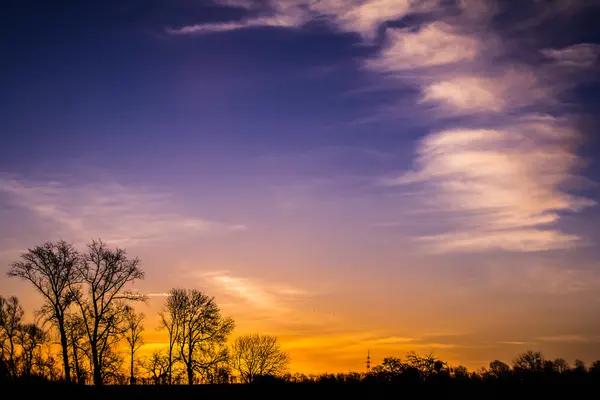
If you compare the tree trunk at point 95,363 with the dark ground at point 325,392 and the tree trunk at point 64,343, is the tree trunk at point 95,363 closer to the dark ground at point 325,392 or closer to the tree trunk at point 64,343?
the tree trunk at point 64,343

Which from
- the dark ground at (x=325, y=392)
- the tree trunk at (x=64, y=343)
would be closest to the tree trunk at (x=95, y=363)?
the tree trunk at (x=64, y=343)

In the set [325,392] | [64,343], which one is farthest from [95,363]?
[325,392]

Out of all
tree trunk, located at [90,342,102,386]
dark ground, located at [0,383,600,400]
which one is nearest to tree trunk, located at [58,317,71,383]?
tree trunk, located at [90,342,102,386]

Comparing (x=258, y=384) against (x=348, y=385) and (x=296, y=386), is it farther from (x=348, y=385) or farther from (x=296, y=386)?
(x=348, y=385)

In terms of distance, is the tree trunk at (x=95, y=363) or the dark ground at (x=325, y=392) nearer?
the dark ground at (x=325, y=392)

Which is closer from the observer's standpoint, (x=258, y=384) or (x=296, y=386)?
(x=296, y=386)

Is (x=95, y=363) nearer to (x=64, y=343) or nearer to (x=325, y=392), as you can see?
(x=64, y=343)

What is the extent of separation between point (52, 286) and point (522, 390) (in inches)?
1719

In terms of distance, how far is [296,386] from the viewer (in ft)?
105

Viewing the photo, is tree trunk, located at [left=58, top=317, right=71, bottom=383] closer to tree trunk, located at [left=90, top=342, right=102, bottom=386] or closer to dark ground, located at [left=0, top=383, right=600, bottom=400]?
tree trunk, located at [left=90, top=342, right=102, bottom=386]

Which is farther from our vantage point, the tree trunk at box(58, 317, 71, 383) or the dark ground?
the tree trunk at box(58, 317, 71, 383)


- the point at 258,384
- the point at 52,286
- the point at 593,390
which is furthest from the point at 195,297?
the point at 593,390

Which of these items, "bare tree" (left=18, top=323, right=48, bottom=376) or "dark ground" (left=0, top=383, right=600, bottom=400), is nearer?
"dark ground" (left=0, top=383, right=600, bottom=400)

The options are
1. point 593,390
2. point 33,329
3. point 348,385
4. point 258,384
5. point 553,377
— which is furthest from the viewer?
point 33,329
